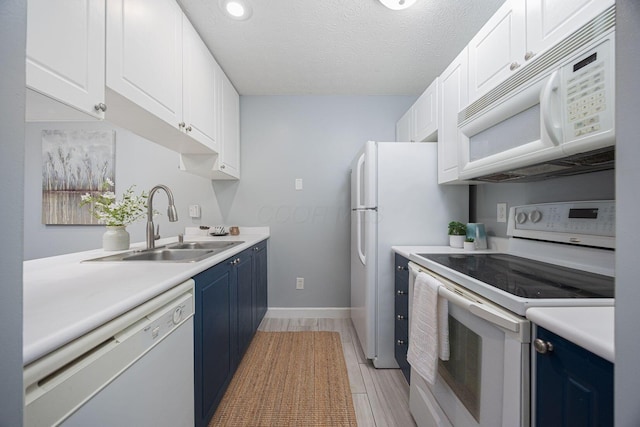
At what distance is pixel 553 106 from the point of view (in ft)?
2.97

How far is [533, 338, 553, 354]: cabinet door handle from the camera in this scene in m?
0.63

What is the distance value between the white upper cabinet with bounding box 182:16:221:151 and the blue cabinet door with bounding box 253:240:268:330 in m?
0.99

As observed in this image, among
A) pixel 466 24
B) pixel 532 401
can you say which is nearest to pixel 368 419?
pixel 532 401

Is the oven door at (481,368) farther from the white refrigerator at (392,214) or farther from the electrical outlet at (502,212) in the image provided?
the electrical outlet at (502,212)

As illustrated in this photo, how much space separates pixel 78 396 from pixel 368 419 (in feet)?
4.44

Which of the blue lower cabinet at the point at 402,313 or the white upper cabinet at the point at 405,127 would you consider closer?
the blue lower cabinet at the point at 402,313

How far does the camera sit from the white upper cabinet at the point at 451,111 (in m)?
1.53

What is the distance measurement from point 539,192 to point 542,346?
3.55 feet

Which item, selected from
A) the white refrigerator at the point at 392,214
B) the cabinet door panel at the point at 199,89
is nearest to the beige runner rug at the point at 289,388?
the white refrigerator at the point at 392,214

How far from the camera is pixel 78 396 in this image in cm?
56

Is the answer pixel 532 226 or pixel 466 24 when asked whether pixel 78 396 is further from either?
pixel 466 24

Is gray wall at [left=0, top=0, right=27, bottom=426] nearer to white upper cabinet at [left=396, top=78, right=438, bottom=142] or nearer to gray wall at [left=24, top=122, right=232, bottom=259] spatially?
white upper cabinet at [left=396, top=78, right=438, bottom=142]

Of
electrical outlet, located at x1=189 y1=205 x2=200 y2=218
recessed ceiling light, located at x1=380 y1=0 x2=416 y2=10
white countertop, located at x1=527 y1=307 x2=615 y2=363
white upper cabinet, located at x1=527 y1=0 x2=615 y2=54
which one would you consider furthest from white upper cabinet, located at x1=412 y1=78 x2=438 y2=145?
electrical outlet, located at x1=189 y1=205 x2=200 y2=218

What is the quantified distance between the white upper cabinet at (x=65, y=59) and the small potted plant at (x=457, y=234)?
2042mm
